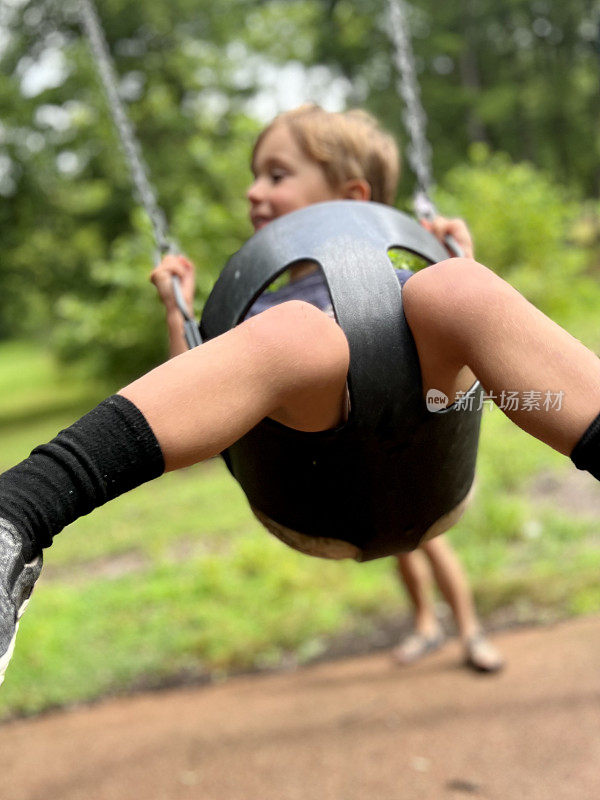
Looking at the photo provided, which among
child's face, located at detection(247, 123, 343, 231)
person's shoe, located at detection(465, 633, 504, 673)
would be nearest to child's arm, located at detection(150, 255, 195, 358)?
child's face, located at detection(247, 123, 343, 231)

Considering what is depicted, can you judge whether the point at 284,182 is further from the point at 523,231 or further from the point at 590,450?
the point at 523,231

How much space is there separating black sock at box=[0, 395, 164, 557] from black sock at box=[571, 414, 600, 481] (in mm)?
547

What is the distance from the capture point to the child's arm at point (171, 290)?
171 cm

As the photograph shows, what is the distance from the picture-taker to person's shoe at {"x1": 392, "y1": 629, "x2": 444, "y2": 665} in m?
2.87

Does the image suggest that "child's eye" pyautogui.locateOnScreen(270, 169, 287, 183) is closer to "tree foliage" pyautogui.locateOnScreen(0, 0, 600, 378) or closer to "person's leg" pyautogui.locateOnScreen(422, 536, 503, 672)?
"person's leg" pyautogui.locateOnScreen(422, 536, 503, 672)

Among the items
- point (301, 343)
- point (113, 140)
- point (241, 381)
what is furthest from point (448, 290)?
point (113, 140)

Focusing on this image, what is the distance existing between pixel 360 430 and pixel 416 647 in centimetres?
187

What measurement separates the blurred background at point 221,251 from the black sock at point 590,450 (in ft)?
5.65

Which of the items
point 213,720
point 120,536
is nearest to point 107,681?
point 213,720

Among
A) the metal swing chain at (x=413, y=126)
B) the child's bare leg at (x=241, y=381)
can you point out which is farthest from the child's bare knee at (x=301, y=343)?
the metal swing chain at (x=413, y=126)

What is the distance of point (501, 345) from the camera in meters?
1.10

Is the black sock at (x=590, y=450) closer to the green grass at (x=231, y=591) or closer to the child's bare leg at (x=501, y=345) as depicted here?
the child's bare leg at (x=501, y=345)

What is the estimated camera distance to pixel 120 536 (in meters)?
4.95

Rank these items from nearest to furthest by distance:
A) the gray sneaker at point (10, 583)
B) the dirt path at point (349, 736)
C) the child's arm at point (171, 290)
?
the gray sneaker at point (10, 583)
the child's arm at point (171, 290)
the dirt path at point (349, 736)
